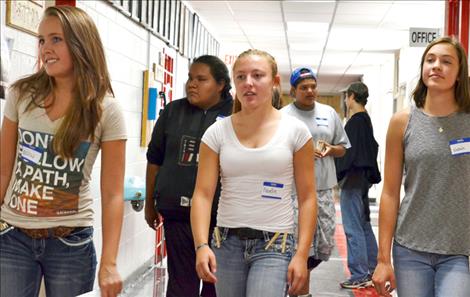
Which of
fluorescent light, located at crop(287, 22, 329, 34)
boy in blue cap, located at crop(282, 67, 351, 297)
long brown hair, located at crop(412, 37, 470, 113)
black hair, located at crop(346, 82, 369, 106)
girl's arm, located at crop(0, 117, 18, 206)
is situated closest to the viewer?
girl's arm, located at crop(0, 117, 18, 206)

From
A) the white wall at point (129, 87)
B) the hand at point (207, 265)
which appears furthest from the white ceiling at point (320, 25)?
the hand at point (207, 265)

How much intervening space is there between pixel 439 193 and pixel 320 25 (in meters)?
7.80

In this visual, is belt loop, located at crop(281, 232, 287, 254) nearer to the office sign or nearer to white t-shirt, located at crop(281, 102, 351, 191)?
white t-shirt, located at crop(281, 102, 351, 191)

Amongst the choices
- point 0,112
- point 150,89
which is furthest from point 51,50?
point 150,89

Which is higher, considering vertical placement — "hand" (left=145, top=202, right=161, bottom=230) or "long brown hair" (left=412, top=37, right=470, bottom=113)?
"long brown hair" (left=412, top=37, right=470, bottom=113)

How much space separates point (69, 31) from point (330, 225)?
240 centimetres

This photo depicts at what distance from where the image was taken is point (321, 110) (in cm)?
422

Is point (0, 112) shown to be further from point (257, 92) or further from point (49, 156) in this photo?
point (257, 92)

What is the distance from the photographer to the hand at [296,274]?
7.52ft

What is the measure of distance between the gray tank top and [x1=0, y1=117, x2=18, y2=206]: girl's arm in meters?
1.47

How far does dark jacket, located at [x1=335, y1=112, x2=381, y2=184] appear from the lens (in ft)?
17.3

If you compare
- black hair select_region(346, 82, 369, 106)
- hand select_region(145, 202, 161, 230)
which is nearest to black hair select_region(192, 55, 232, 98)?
hand select_region(145, 202, 161, 230)

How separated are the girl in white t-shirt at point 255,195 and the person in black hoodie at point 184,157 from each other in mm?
699

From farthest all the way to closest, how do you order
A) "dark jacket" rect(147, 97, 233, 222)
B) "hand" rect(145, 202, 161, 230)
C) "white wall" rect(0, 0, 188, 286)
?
1. "white wall" rect(0, 0, 188, 286)
2. "hand" rect(145, 202, 161, 230)
3. "dark jacket" rect(147, 97, 233, 222)
